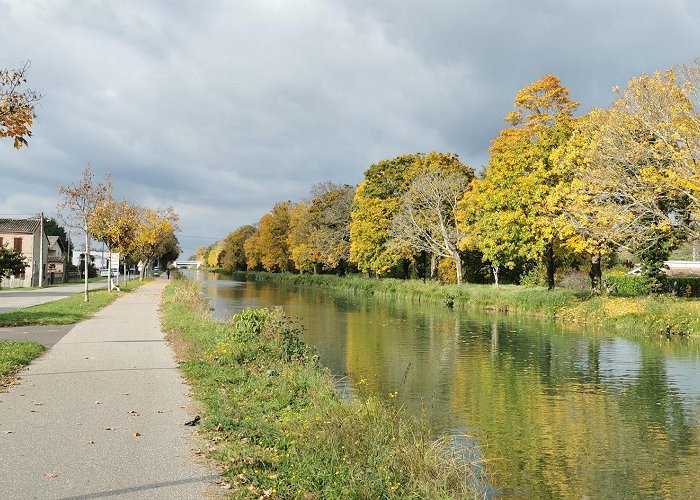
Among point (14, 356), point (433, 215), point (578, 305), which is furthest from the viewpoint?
point (433, 215)

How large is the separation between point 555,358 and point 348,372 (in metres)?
7.45

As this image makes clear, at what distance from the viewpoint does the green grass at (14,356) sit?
11.8 meters

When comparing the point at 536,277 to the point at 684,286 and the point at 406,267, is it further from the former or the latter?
the point at 406,267

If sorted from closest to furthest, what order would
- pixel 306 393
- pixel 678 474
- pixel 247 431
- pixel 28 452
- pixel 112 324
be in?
pixel 28 452
pixel 247 431
pixel 678 474
pixel 306 393
pixel 112 324

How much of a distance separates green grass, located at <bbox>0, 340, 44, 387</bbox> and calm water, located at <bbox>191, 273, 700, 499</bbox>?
22.2 feet

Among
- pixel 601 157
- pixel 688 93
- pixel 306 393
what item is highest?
pixel 688 93

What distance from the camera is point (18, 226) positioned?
237ft

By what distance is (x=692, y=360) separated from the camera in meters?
20.2

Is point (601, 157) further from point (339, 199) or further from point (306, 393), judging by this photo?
point (339, 199)

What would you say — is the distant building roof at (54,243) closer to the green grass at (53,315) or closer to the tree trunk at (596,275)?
the green grass at (53,315)

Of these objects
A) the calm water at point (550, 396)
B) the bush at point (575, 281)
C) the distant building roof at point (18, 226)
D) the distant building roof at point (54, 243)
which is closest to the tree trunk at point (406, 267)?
the bush at point (575, 281)

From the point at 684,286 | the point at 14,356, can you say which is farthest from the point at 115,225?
the point at 684,286

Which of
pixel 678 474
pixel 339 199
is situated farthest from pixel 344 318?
pixel 339 199

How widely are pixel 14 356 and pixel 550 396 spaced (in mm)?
11430
